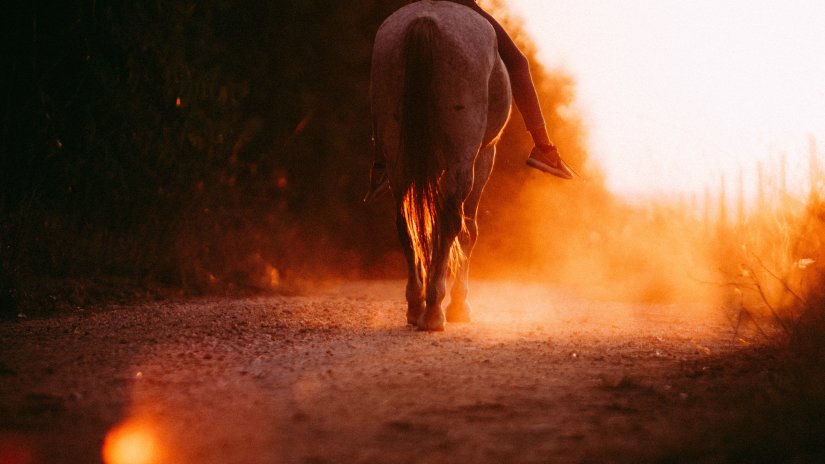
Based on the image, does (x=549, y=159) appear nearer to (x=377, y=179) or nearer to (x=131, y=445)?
(x=377, y=179)

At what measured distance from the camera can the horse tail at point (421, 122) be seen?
448cm

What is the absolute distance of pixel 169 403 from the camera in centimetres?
275

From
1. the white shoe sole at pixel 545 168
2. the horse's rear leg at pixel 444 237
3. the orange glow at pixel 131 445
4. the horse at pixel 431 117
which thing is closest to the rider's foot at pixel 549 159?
the white shoe sole at pixel 545 168

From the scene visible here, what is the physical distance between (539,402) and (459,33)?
8.72 ft

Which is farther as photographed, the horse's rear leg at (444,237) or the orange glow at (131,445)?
the horse's rear leg at (444,237)

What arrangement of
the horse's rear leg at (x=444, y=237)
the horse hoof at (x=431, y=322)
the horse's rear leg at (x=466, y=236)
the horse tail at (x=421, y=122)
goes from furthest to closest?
1. the horse's rear leg at (x=466, y=236)
2. the horse hoof at (x=431, y=322)
3. the horse's rear leg at (x=444, y=237)
4. the horse tail at (x=421, y=122)

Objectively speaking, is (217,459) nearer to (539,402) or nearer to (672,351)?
(539,402)

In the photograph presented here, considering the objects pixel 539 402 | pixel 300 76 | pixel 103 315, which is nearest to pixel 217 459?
pixel 539 402

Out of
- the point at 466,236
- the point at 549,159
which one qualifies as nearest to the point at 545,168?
the point at 549,159

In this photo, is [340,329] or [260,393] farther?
[340,329]

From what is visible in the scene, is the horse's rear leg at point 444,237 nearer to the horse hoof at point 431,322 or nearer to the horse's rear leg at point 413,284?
the horse hoof at point 431,322

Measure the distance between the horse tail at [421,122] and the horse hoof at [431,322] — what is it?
64cm

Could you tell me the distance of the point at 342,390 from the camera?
9.71 ft

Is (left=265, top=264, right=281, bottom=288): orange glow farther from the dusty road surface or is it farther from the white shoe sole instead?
the white shoe sole
